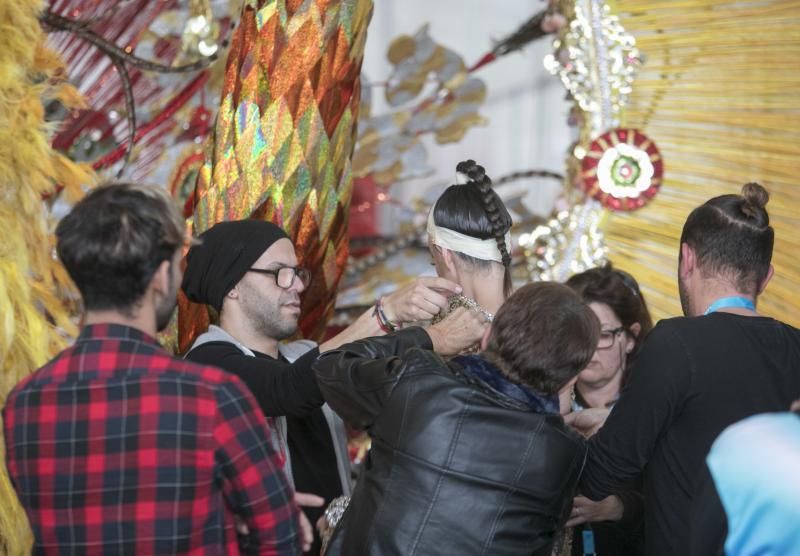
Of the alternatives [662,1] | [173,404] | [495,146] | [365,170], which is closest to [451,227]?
[173,404]

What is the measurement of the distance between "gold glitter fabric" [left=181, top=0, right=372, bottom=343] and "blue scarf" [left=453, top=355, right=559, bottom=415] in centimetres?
55

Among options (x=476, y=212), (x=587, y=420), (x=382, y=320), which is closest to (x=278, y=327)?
(x=382, y=320)

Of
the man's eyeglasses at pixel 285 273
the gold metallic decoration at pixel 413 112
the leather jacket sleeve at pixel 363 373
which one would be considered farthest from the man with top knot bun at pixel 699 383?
the gold metallic decoration at pixel 413 112

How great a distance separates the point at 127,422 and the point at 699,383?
96 cm

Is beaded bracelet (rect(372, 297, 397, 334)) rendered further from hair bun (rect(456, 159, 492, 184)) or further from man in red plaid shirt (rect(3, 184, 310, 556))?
man in red plaid shirt (rect(3, 184, 310, 556))

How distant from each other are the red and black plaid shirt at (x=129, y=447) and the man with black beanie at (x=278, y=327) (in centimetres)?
51

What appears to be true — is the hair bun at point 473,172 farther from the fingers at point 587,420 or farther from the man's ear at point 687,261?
the fingers at point 587,420

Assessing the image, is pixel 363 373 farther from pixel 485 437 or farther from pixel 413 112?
pixel 413 112

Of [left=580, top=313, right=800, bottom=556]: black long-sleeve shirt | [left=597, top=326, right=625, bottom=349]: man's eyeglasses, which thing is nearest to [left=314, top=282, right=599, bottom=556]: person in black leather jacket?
Answer: [left=580, top=313, right=800, bottom=556]: black long-sleeve shirt

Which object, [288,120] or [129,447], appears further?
[288,120]

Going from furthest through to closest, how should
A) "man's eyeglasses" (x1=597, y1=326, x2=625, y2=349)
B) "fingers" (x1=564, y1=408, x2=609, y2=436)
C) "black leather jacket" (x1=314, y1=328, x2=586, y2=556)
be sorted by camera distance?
"man's eyeglasses" (x1=597, y1=326, x2=625, y2=349), "fingers" (x1=564, y1=408, x2=609, y2=436), "black leather jacket" (x1=314, y1=328, x2=586, y2=556)

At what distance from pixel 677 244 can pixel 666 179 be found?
0.18 m

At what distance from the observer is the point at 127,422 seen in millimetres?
1429

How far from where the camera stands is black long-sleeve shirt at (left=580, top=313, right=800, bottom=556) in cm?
188
